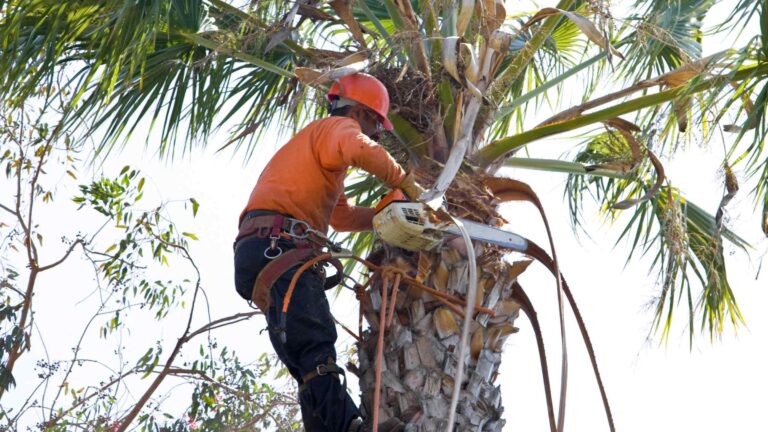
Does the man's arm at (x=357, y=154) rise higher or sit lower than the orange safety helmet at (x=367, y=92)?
lower

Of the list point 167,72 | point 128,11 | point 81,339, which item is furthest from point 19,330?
point 128,11

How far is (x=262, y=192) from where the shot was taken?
5133 mm

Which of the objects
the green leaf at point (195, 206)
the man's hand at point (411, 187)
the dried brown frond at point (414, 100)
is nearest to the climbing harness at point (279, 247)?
the man's hand at point (411, 187)

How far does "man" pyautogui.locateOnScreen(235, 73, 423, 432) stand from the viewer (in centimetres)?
465

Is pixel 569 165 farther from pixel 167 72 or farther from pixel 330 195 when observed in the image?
pixel 167 72

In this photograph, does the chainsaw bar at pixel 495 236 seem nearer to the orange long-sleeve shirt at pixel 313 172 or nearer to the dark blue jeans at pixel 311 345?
the orange long-sleeve shirt at pixel 313 172

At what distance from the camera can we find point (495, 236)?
5020 mm

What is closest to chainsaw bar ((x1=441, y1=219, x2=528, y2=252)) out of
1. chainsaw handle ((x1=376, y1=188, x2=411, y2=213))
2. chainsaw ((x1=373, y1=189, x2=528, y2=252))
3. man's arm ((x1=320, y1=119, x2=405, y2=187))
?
chainsaw ((x1=373, y1=189, x2=528, y2=252))

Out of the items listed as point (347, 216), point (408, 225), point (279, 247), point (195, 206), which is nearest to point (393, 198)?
point (408, 225)

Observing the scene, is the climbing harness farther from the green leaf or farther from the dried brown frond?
the green leaf

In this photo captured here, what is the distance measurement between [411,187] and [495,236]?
0.50m

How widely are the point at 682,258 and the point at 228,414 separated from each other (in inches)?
124

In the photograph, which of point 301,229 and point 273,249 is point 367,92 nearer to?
point 301,229

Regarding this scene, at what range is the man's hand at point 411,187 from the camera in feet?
15.9
